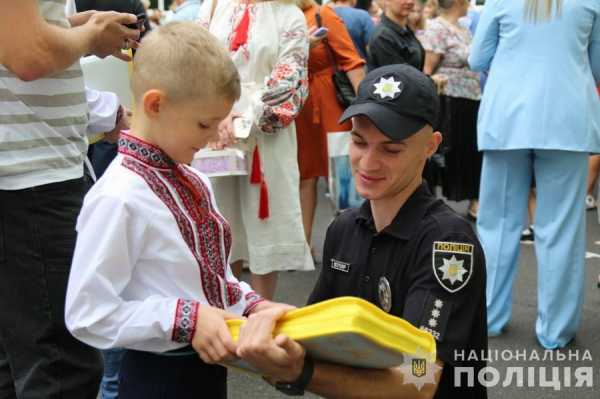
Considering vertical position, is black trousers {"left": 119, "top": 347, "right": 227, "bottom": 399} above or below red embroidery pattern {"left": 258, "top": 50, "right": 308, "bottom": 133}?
above

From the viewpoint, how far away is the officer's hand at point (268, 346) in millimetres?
1513

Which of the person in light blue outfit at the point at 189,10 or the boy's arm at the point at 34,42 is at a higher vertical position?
the boy's arm at the point at 34,42

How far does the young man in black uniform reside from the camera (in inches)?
74.8

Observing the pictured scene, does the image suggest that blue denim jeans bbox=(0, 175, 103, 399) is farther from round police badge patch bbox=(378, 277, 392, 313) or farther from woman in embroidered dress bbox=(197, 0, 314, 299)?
woman in embroidered dress bbox=(197, 0, 314, 299)

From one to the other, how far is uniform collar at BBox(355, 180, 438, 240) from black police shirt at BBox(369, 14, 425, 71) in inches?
147

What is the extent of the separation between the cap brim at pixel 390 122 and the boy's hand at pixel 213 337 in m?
0.69

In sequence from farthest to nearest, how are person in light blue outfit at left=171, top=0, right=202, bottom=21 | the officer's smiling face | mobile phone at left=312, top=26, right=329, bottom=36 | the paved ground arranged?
person in light blue outfit at left=171, top=0, right=202, bottom=21, mobile phone at left=312, top=26, right=329, bottom=36, the paved ground, the officer's smiling face

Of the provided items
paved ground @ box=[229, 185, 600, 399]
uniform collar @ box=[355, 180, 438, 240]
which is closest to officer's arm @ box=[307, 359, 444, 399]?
uniform collar @ box=[355, 180, 438, 240]

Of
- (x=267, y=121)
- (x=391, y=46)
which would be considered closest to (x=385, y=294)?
(x=267, y=121)

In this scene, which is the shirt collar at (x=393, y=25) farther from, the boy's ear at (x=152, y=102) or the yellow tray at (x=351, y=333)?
the yellow tray at (x=351, y=333)

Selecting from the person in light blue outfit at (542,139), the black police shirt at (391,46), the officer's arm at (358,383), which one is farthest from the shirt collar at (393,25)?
the officer's arm at (358,383)

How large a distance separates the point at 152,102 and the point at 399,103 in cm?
68

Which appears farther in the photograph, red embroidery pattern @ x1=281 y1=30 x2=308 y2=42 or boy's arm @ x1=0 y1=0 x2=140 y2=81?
red embroidery pattern @ x1=281 y1=30 x2=308 y2=42

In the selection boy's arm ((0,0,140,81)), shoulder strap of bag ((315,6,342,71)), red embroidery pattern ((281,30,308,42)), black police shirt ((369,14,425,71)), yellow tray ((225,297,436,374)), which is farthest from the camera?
black police shirt ((369,14,425,71))
